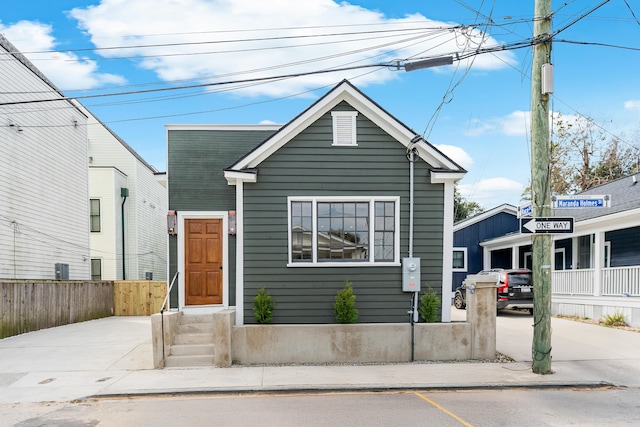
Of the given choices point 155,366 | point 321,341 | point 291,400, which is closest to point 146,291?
point 155,366

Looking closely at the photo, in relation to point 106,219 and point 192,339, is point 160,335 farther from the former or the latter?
point 106,219

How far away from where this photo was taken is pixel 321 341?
9117 mm

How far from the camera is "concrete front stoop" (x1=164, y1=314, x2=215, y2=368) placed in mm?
8828

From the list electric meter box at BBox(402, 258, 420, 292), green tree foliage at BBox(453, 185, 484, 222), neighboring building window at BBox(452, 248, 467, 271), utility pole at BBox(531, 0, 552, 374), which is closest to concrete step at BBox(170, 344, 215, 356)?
electric meter box at BBox(402, 258, 420, 292)

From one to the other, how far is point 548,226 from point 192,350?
704 cm

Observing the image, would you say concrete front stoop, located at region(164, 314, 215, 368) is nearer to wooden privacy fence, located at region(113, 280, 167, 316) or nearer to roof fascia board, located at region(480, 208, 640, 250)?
roof fascia board, located at region(480, 208, 640, 250)

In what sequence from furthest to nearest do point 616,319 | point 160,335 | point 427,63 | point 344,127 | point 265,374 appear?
point 616,319 → point 344,127 → point 160,335 → point 427,63 → point 265,374

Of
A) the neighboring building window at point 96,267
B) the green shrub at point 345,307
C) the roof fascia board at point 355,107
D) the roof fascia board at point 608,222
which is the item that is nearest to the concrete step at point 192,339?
the green shrub at point 345,307

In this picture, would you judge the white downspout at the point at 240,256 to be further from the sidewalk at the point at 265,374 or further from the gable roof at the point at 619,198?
the gable roof at the point at 619,198

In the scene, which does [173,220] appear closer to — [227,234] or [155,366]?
[227,234]

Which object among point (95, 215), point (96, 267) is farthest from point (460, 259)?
point (95, 215)

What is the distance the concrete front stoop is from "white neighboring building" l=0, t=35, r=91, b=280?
23.6 feet

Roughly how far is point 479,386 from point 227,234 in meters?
6.17

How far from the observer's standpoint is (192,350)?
357 inches
